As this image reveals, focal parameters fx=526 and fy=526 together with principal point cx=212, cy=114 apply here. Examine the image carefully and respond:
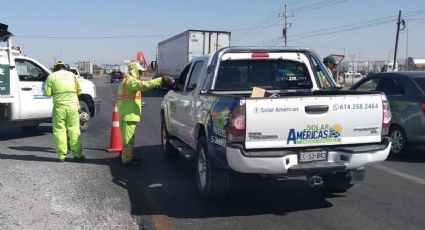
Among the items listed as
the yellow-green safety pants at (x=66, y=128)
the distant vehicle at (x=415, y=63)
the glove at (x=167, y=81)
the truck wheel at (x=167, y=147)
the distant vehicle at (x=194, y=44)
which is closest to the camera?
the glove at (x=167, y=81)

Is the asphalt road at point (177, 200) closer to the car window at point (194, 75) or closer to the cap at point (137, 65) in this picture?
the car window at point (194, 75)

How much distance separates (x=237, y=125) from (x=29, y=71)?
8279 millimetres

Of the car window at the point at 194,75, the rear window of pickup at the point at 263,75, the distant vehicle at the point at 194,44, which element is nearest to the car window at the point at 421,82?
the rear window of pickup at the point at 263,75

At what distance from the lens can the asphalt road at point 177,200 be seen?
18.3 feet

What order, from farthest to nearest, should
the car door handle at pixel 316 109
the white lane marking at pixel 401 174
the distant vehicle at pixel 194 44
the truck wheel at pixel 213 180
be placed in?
the distant vehicle at pixel 194 44
the white lane marking at pixel 401 174
the truck wheel at pixel 213 180
the car door handle at pixel 316 109

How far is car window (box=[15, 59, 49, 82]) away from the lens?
39.4 ft

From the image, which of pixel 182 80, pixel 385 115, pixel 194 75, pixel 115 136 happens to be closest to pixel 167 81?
pixel 182 80

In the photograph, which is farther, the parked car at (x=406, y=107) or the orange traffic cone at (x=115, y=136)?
the orange traffic cone at (x=115, y=136)

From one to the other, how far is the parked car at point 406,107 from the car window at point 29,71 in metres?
7.71

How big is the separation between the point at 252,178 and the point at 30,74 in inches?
274

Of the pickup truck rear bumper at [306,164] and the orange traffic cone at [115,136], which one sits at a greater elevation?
the pickup truck rear bumper at [306,164]

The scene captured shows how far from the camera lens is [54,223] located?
5531 millimetres

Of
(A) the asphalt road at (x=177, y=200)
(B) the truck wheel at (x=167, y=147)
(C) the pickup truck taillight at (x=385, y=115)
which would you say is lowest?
(A) the asphalt road at (x=177, y=200)

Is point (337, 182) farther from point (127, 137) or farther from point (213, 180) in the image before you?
point (127, 137)
